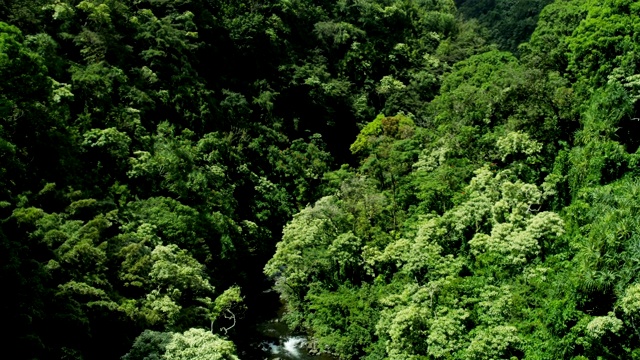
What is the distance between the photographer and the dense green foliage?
2345cm

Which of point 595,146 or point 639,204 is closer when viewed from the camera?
point 639,204

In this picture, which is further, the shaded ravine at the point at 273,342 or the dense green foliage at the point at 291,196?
the shaded ravine at the point at 273,342

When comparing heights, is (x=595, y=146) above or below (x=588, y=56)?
below

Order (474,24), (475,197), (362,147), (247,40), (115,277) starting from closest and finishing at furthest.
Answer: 1. (115,277)
2. (475,197)
3. (362,147)
4. (247,40)
5. (474,24)

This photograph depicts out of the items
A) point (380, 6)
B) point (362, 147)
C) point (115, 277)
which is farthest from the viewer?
point (380, 6)

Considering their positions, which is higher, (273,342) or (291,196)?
(291,196)

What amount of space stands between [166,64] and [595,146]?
37083mm

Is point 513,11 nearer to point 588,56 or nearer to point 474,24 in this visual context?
point 474,24

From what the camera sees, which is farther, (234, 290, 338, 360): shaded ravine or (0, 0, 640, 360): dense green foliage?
(234, 290, 338, 360): shaded ravine

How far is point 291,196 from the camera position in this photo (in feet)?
170

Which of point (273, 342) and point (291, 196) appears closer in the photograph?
point (273, 342)

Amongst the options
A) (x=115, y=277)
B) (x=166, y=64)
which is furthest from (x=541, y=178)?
(x=166, y=64)

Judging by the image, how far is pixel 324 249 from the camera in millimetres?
37031

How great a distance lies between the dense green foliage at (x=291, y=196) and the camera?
2345cm
